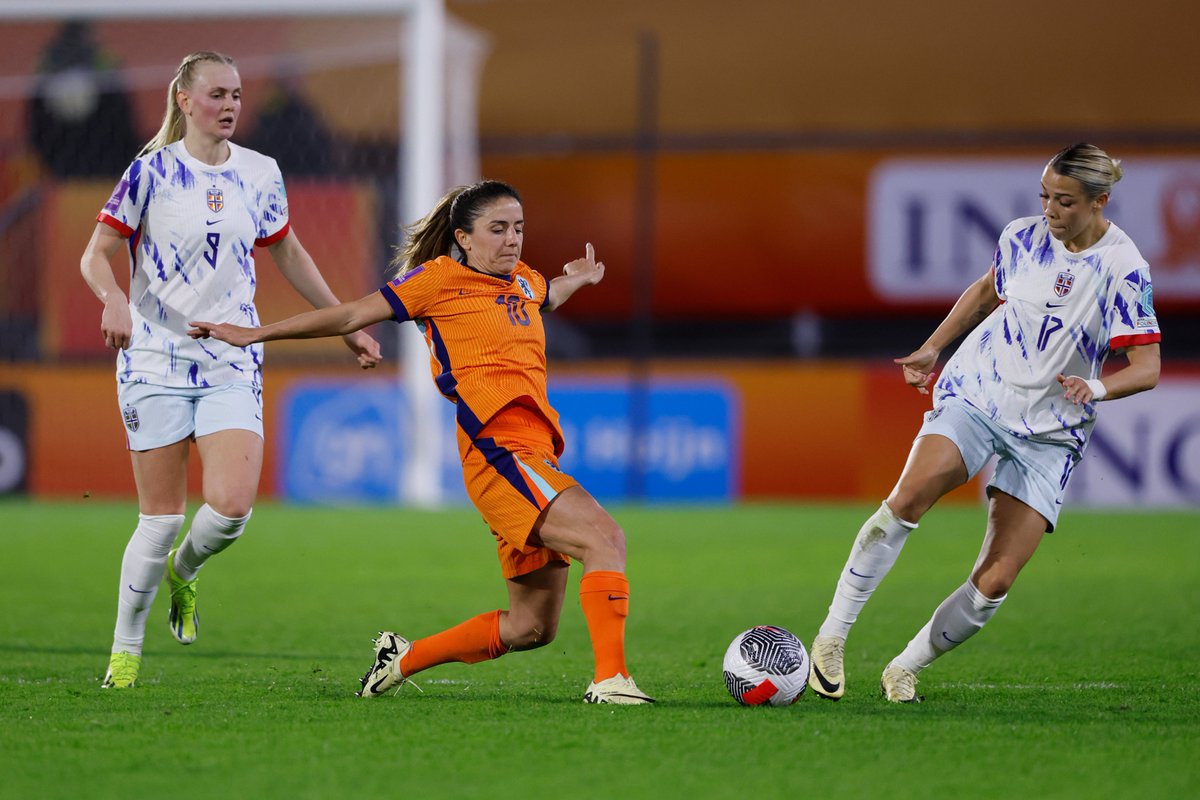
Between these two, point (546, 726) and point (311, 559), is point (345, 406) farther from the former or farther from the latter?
point (546, 726)

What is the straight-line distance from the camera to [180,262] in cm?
566

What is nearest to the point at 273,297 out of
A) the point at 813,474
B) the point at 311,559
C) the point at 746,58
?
the point at 311,559

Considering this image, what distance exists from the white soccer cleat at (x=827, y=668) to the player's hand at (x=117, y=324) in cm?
248

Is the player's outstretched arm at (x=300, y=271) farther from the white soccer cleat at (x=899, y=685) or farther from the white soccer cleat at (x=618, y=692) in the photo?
the white soccer cleat at (x=899, y=685)

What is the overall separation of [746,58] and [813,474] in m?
4.78

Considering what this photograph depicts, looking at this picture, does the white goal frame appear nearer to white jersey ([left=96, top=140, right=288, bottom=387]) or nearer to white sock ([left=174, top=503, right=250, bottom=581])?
white sock ([left=174, top=503, right=250, bottom=581])

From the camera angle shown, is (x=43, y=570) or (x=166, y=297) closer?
(x=166, y=297)

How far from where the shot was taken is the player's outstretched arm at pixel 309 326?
5059 mm

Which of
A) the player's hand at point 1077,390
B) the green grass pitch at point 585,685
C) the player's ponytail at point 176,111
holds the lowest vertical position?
the green grass pitch at point 585,685

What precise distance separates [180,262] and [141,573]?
110 cm

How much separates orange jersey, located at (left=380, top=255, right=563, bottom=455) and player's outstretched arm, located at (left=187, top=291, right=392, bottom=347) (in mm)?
110

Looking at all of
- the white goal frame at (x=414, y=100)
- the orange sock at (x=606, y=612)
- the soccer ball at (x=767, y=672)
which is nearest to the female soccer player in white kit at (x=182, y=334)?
the orange sock at (x=606, y=612)

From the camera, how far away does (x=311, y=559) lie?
408 inches

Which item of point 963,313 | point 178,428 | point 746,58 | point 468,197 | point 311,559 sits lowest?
point 311,559
